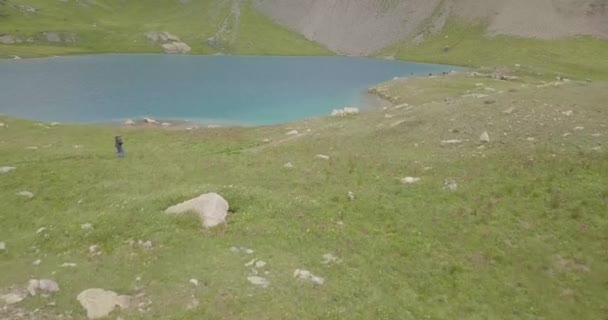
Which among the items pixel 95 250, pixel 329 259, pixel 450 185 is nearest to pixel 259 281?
pixel 329 259

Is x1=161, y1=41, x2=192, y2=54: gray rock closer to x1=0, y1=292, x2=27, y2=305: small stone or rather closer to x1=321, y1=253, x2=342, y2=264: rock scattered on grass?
x1=321, y1=253, x2=342, y2=264: rock scattered on grass

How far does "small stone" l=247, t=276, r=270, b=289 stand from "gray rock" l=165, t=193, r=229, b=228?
17.7ft

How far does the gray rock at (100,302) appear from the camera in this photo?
20609 mm

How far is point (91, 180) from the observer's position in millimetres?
37000

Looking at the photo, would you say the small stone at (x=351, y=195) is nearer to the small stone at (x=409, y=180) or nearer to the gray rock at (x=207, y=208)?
the small stone at (x=409, y=180)

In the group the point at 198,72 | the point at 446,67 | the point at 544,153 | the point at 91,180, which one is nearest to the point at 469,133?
the point at 544,153

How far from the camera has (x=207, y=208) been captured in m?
28.4

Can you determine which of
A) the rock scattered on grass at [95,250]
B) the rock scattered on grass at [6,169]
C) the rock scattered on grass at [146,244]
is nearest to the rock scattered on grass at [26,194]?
the rock scattered on grass at [6,169]

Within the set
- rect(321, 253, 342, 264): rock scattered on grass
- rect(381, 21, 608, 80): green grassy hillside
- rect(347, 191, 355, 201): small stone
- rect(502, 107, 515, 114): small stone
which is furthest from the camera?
rect(381, 21, 608, 80): green grassy hillside

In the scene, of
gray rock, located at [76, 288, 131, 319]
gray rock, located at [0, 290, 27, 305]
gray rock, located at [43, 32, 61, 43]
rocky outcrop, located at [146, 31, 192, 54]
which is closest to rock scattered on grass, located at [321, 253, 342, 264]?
gray rock, located at [76, 288, 131, 319]

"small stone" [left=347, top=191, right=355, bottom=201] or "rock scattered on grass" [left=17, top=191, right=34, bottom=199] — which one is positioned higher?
"small stone" [left=347, top=191, right=355, bottom=201]

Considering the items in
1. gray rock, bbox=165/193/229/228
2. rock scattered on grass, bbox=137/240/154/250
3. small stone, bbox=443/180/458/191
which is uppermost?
gray rock, bbox=165/193/229/228

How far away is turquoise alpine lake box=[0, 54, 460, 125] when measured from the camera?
239ft

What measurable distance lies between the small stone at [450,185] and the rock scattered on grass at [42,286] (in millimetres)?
22076
